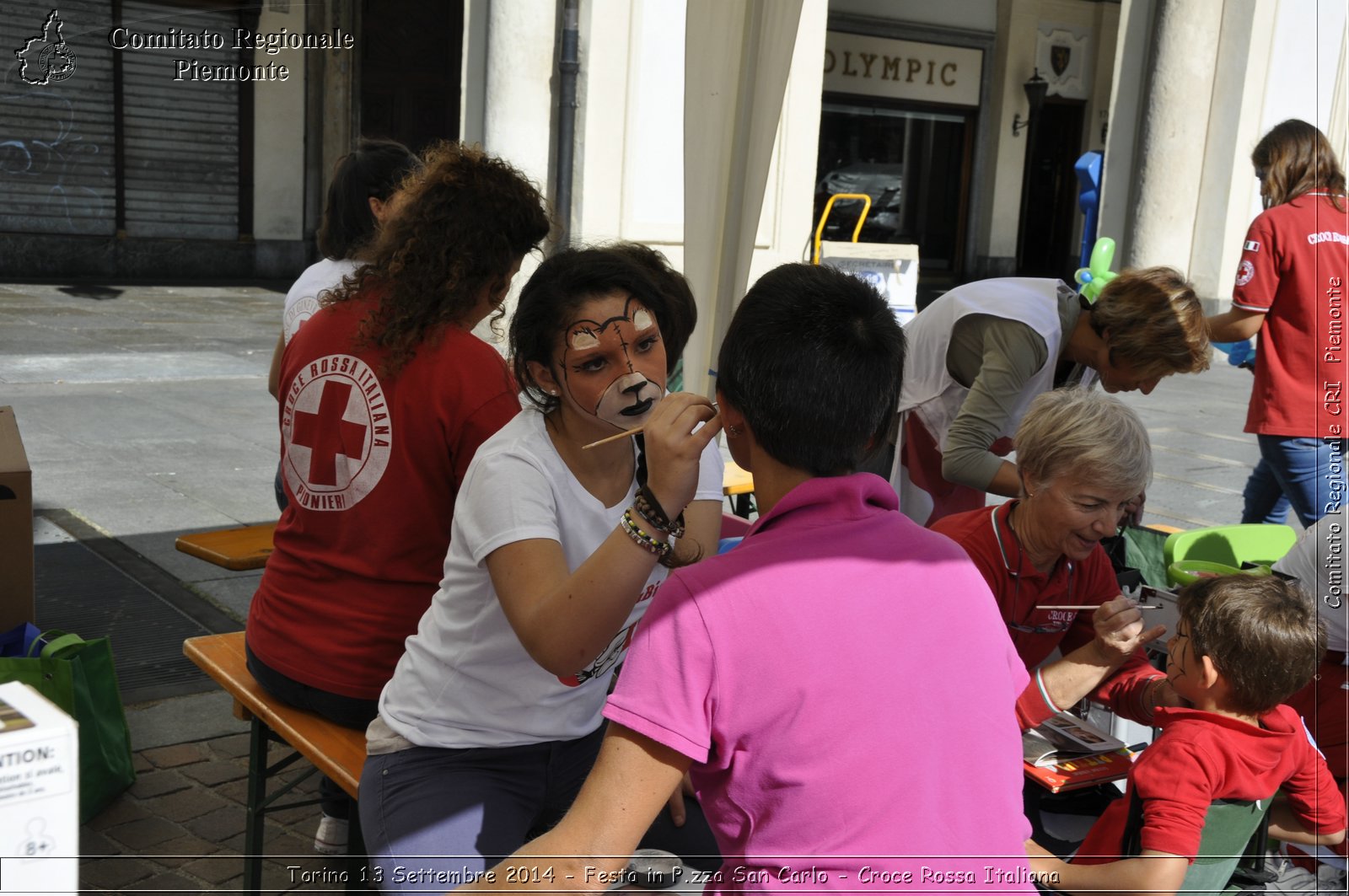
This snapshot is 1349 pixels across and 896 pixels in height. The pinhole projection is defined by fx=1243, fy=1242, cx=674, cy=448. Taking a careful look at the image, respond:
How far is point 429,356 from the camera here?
2.18m

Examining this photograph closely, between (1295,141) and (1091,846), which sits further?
(1295,141)

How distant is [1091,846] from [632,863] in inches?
30.4

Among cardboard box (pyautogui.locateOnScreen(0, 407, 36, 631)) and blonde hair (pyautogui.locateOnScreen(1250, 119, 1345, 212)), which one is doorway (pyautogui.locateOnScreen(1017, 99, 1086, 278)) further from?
cardboard box (pyautogui.locateOnScreen(0, 407, 36, 631))

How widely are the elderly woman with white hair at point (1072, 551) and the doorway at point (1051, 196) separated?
741 inches

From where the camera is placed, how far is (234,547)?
11.4 feet

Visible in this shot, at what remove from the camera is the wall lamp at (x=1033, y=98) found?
18.3 meters

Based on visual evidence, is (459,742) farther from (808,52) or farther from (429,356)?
(808,52)

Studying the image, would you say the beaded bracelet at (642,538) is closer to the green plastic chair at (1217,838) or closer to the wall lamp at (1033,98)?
the green plastic chair at (1217,838)

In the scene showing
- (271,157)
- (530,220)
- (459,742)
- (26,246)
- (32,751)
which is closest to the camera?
(32,751)

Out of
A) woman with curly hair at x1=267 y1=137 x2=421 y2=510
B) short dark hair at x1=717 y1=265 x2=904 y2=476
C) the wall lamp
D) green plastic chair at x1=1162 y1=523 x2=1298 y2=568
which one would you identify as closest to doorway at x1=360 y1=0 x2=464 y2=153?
the wall lamp

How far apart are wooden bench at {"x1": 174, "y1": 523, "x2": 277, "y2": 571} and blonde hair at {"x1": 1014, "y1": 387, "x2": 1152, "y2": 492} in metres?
1.97

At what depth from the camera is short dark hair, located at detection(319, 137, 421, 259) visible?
133 inches

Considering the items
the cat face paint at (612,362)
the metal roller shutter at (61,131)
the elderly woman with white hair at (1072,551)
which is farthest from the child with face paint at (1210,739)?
the metal roller shutter at (61,131)

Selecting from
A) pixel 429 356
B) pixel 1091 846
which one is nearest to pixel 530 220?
pixel 429 356
